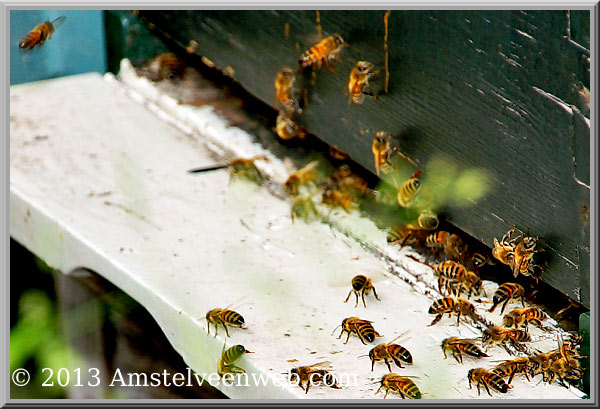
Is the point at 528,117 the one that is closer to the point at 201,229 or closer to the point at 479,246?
the point at 479,246

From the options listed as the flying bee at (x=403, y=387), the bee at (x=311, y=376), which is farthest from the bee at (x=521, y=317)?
the bee at (x=311, y=376)

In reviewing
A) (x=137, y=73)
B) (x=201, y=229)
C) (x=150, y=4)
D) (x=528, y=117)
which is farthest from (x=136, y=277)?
(x=137, y=73)

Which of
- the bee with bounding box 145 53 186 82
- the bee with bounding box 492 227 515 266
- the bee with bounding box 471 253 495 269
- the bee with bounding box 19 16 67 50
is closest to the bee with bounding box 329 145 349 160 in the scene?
the bee with bounding box 471 253 495 269

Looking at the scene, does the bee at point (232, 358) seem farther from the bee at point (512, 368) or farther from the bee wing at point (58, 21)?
the bee wing at point (58, 21)

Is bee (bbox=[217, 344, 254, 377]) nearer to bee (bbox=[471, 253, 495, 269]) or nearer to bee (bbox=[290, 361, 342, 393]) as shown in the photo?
bee (bbox=[290, 361, 342, 393])

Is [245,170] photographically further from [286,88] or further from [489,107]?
[489,107]
